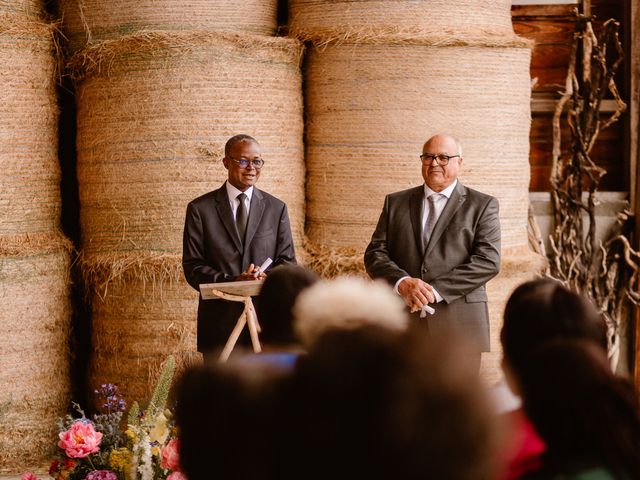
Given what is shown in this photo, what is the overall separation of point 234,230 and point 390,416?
2.82m

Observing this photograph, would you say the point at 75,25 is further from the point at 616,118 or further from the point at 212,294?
the point at 616,118

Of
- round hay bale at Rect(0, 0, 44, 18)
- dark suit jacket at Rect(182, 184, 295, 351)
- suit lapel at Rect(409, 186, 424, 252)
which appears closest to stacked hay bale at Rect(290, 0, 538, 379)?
suit lapel at Rect(409, 186, 424, 252)

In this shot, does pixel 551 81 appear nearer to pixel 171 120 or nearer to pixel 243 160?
pixel 171 120

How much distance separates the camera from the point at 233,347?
11.3ft

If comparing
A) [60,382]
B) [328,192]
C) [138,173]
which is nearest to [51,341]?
[60,382]

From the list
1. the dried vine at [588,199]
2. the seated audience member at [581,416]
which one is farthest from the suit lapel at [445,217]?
the seated audience member at [581,416]

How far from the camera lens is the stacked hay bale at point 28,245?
4465 millimetres

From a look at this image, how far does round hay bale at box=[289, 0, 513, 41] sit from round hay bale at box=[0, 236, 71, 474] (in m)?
1.72

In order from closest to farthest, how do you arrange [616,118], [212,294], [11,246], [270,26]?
1. [212,294]
2. [11,246]
3. [270,26]
4. [616,118]

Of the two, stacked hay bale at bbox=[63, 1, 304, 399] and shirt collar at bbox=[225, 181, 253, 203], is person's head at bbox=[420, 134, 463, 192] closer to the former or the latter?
shirt collar at bbox=[225, 181, 253, 203]

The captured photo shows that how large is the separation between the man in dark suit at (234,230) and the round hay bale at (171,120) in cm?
68

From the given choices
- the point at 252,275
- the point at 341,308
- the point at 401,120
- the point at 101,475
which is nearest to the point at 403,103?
the point at 401,120

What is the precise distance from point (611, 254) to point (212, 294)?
2.69 m

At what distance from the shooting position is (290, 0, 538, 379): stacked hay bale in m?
4.52
